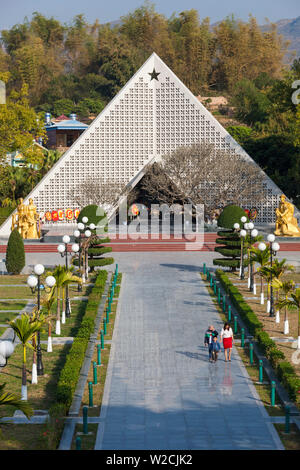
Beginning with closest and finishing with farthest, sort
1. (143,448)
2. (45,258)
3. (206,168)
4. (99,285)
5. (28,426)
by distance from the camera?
1. (143,448)
2. (28,426)
3. (99,285)
4. (45,258)
5. (206,168)

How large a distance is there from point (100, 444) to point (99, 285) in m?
13.5

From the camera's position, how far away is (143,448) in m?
12.4

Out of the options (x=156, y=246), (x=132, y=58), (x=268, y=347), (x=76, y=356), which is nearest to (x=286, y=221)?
(x=156, y=246)

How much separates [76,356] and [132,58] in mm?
71856

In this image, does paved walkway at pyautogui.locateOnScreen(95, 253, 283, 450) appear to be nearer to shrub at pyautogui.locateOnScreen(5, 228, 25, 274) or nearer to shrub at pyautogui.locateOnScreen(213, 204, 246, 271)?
shrub at pyautogui.locateOnScreen(213, 204, 246, 271)

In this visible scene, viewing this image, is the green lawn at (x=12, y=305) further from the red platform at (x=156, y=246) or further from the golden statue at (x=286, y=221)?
the golden statue at (x=286, y=221)

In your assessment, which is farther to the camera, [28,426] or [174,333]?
[174,333]

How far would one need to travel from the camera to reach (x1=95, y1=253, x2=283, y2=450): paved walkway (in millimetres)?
13008

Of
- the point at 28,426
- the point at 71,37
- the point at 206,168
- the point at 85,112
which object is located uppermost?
the point at 71,37

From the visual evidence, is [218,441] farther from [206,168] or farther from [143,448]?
[206,168]

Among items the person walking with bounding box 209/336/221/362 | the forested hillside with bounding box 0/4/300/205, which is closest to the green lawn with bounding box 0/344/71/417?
the person walking with bounding box 209/336/221/362

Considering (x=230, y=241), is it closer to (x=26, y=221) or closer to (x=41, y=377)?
(x=26, y=221)

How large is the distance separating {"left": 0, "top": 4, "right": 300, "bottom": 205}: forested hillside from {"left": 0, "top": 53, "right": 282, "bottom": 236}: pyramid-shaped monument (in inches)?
1068
